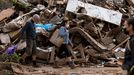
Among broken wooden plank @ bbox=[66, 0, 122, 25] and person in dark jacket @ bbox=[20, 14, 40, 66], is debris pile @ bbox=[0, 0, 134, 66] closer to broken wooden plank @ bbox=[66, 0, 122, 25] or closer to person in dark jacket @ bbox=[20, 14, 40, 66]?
broken wooden plank @ bbox=[66, 0, 122, 25]

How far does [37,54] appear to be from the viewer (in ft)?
43.5

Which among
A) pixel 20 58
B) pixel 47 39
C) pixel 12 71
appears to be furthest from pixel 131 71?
pixel 47 39

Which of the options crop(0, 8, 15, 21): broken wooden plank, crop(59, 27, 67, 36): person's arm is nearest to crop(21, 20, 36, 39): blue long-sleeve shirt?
crop(59, 27, 67, 36): person's arm

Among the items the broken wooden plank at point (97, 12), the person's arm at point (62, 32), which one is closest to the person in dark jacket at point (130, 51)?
the person's arm at point (62, 32)

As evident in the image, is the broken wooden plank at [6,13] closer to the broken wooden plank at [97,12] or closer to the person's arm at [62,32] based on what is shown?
the broken wooden plank at [97,12]

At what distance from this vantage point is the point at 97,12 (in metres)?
15.2

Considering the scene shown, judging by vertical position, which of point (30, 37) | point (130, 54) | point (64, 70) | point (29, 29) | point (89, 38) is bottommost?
point (64, 70)

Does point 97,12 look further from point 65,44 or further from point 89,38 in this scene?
point 65,44

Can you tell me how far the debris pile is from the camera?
13727mm

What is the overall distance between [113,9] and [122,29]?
141 cm

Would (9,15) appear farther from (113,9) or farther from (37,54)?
(113,9)

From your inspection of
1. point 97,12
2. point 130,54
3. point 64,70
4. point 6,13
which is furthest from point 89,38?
point 130,54

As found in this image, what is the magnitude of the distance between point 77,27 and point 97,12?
1435 millimetres

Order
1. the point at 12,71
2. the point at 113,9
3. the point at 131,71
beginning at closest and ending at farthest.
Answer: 1. the point at 131,71
2. the point at 12,71
3. the point at 113,9
